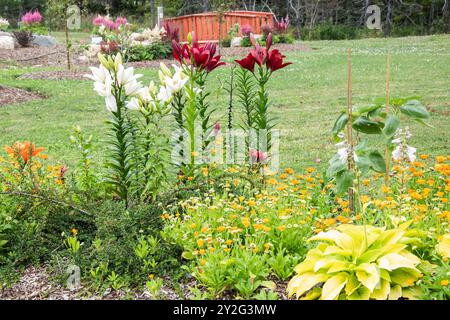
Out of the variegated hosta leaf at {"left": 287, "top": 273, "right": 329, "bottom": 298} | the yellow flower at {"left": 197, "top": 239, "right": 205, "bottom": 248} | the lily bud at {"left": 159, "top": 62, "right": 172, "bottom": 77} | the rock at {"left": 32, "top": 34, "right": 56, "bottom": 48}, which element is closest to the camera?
the variegated hosta leaf at {"left": 287, "top": 273, "right": 329, "bottom": 298}

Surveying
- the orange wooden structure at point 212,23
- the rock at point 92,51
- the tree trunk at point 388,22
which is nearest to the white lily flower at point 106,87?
the rock at point 92,51

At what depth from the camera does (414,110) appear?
284cm

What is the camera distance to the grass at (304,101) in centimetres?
609

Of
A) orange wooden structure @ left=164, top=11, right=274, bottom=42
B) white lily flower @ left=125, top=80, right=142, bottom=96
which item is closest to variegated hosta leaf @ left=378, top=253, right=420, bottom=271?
white lily flower @ left=125, top=80, right=142, bottom=96

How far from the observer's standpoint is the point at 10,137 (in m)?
6.71

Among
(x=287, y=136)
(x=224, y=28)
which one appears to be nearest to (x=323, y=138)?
(x=287, y=136)

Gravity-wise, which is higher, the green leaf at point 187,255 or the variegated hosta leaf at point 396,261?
the variegated hosta leaf at point 396,261

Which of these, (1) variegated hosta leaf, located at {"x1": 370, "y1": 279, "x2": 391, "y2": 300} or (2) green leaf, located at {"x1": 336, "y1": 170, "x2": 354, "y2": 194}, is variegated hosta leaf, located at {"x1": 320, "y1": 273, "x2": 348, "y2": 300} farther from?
(2) green leaf, located at {"x1": 336, "y1": 170, "x2": 354, "y2": 194}

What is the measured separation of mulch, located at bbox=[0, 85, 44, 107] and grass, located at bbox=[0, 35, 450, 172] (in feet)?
0.86

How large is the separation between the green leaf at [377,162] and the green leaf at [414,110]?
0.92ft

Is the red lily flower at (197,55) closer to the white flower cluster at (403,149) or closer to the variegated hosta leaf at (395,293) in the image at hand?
the white flower cluster at (403,149)

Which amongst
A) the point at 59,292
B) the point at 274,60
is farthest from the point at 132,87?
the point at 59,292

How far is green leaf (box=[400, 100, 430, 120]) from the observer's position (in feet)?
9.19

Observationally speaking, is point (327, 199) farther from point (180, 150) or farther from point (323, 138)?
point (323, 138)
